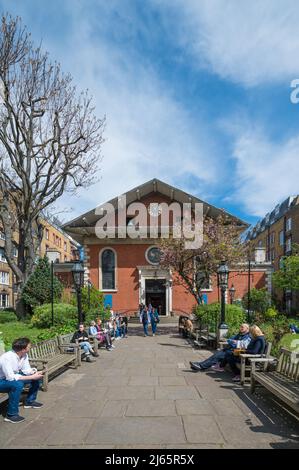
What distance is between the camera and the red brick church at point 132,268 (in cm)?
3098

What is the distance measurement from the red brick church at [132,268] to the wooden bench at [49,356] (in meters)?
20.0

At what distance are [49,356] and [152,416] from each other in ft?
15.0

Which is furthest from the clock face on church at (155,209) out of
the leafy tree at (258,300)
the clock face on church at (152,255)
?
the leafy tree at (258,300)

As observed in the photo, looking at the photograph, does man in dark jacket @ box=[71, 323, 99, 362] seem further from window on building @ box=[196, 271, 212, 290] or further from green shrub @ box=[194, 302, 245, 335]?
window on building @ box=[196, 271, 212, 290]

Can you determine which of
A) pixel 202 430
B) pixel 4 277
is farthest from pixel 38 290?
pixel 4 277

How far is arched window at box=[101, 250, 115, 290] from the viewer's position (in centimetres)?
3155

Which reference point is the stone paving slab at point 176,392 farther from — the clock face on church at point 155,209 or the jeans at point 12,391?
the clock face on church at point 155,209

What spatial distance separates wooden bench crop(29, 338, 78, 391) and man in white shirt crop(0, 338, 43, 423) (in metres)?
1.06

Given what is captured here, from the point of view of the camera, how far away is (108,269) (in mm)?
31609

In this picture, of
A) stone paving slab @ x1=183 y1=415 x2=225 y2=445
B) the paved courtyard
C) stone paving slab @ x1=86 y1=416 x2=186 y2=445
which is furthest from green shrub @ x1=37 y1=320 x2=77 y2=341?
stone paving slab @ x1=183 y1=415 x2=225 y2=445

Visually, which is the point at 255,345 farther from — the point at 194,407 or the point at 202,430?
the point at 202,430
